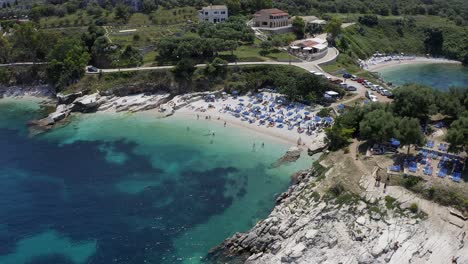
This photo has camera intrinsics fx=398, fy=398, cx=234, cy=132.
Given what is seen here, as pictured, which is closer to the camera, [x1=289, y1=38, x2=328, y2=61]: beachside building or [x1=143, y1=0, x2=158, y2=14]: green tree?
[x1=289, y1=38, x2=328, y2=61]: beachside building

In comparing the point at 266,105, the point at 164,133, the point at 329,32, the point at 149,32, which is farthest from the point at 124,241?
the point at 329,32

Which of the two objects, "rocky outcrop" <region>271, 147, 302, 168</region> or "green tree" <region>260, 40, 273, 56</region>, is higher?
"green tree" <region>260, 40, 273, 56</region>

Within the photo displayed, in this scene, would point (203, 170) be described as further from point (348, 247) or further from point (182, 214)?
point (348, 247)

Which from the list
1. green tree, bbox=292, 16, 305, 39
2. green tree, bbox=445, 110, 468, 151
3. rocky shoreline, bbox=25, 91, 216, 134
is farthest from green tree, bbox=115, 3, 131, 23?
green tree, bbox=445, 110, 468, 151

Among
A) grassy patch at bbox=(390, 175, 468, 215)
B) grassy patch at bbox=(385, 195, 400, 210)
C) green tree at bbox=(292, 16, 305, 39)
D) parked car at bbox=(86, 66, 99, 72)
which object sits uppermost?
green tree at bbox=(292, 16, 305, 39)

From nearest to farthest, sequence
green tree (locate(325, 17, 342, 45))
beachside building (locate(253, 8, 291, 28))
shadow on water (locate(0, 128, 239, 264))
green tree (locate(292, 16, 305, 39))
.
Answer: shadow on water (locate(0, 128, 239, 264)) < green tree (locate(325, 17, 342, 45)) < green tree (locate(292, 16, 305, 39)) < beachside building (locate(253, 8, 291, 28))

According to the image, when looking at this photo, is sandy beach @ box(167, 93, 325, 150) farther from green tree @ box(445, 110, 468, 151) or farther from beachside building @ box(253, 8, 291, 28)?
beachside building @ box(253, 8, 291, 28)

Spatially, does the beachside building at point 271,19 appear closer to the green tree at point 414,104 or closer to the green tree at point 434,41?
the green tree at point 434,41

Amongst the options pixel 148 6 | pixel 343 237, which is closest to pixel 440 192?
pixel 343 237
